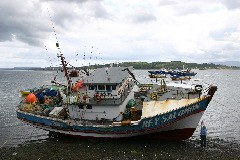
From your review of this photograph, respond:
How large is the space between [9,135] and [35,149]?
7.71 metres

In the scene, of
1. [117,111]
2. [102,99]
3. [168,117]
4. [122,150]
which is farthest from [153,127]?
[102,99]

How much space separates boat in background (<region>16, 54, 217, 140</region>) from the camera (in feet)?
86.6

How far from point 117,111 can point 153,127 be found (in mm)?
4085

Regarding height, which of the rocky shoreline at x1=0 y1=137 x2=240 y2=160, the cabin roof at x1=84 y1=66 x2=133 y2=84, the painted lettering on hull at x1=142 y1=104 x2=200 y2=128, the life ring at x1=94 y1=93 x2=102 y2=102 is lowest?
the rocky shoreline at x1=0 y1=137 x2=240 y2=160

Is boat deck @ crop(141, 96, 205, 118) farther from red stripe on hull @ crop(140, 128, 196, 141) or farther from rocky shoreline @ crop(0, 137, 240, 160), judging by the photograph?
rocky shoreline @ crop(0, 137, 240, 160)

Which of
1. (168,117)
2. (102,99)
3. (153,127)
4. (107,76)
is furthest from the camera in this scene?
(107,76)

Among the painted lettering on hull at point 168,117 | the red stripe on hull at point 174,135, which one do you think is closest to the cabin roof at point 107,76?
the painted lettering on hull at point 168,117

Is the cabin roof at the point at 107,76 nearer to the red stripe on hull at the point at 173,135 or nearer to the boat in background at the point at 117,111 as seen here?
the boat in background at the point at 117,111

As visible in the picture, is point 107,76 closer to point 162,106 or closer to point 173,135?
point 162,106

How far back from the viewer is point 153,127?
26.4m

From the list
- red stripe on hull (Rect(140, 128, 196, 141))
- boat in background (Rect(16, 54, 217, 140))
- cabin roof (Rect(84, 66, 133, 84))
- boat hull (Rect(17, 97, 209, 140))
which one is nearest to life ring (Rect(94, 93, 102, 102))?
boat in background (Rect(16, 54, 217, 140))

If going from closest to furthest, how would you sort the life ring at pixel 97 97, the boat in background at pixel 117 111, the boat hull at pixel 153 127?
1. the boat hull at pixel 153 127
2. the boat in background at pixel 117 111
3. the life ring at pixel 97 97

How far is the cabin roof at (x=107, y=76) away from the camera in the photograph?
28.8 meters

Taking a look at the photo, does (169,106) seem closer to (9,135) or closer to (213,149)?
(213,149)
